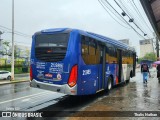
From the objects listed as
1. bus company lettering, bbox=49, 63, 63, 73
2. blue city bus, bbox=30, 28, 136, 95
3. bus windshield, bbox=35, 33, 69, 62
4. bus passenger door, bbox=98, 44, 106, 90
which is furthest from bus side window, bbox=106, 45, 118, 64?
bus company lettering, bbox=49, 63, 63, 73

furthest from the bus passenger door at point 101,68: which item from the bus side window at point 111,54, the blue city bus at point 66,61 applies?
the bus side window at point 111,54

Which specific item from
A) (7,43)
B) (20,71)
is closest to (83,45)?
(20,71)

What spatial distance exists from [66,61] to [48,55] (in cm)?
110

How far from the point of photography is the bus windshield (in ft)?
34.1

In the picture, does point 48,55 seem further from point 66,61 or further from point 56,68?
point 66,61

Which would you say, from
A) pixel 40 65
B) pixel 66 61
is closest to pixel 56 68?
pixel 66 61

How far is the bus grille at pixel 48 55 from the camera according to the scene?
10.4 metres

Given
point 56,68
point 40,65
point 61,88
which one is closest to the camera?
point 61,88

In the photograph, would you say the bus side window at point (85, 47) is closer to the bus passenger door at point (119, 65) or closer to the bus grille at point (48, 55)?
the bus grille at point (48, 55)

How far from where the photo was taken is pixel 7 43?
66750mm

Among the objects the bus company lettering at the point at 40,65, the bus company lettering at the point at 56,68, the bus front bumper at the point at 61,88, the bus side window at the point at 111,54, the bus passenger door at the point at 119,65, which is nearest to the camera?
the bus front bumper at the point at 61,88

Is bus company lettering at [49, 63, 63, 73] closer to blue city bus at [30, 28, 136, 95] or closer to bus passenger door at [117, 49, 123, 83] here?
blue city bus at [30, 28, 136, 95]

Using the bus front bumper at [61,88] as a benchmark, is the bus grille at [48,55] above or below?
above

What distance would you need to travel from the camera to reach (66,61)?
33.2 feet
